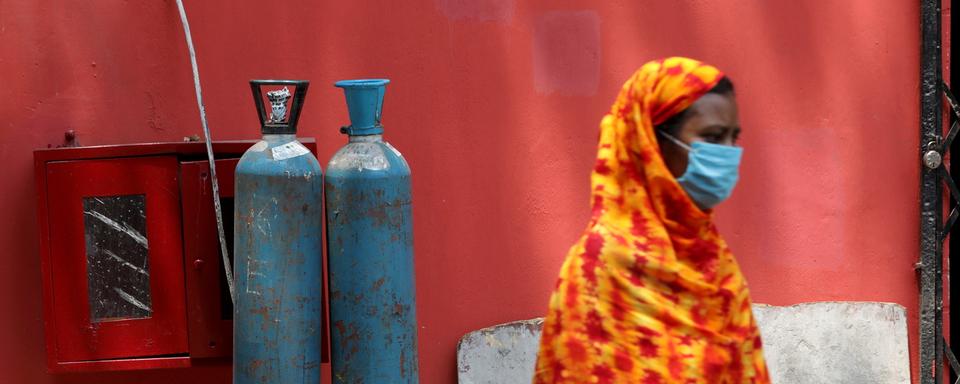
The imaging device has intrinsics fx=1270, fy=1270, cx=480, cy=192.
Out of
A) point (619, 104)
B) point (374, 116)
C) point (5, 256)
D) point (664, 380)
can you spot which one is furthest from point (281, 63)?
point (664, 380)

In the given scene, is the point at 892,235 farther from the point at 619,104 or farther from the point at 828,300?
the point at 619,104

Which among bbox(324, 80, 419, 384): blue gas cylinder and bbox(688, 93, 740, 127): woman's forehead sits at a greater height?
bbox(688, 93, 740, 127): woman's forehead

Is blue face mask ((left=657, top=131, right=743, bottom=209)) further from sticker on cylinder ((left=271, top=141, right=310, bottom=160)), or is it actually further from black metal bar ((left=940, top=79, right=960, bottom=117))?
black metal bar ((left=940, top=79, right=960, bottom=117))

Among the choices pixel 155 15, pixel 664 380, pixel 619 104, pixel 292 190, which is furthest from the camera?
pixel 155 15

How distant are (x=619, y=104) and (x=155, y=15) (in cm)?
194

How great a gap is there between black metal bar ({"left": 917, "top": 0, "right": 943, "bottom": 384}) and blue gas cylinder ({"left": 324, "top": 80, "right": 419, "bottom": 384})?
2.15 meters

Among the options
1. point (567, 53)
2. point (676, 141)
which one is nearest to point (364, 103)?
point (567, 53)

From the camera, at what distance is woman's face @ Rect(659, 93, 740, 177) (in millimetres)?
2611

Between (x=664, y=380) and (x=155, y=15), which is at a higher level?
(x=155, y=15)

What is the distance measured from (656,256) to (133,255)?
1.81m

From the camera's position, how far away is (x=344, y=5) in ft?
13.9

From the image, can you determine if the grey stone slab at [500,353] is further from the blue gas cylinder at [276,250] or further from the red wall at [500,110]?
the blue gas cylinder at [276,250]

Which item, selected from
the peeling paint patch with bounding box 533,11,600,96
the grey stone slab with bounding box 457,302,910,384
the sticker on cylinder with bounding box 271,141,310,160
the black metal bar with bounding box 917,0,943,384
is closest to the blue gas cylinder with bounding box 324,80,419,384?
the sticker on cylinder with bounding box 271,141,310,160

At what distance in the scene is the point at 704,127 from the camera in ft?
8.56
